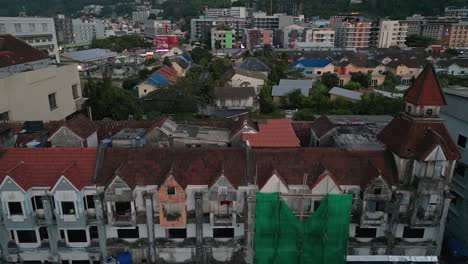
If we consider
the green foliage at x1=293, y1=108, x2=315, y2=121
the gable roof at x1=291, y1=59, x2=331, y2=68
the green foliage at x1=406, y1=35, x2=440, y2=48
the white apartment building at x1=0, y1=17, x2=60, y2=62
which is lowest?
the green foliage at x1=293, y1=108, x2=315, y2=121

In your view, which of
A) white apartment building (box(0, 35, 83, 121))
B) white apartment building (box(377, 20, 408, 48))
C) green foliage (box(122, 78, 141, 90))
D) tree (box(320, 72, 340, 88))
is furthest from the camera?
white apartment building (box(377, 20, 408, 48))

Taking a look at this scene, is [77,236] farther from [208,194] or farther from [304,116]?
[304,116]

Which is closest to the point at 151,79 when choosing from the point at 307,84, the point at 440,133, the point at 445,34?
the point at 307,84

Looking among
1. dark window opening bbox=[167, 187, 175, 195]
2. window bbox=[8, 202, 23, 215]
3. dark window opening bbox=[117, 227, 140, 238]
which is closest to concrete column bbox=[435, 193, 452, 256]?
dark window opening bbox=[167, 187, 175, 195]

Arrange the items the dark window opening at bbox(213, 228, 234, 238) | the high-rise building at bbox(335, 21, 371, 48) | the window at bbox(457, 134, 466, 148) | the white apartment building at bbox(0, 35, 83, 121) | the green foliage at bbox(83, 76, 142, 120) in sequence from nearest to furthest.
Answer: the dark window opening at bbox(213, 228, 234, 238), the window at bbox(457, 134, 466, 148), the white apartment building at bbox(0, 35, 83, 121), the green foliage at bbox(83, 76, 142, 120), the high-rise building at bbox(335, 21, 371, 48)

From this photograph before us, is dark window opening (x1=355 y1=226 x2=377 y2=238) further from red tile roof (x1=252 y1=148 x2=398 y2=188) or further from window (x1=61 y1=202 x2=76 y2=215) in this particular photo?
window (x1=61 y1=202 x2=76 y2=215)

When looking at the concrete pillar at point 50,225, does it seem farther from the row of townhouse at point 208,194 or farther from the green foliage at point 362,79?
the green foliage at point 362,79

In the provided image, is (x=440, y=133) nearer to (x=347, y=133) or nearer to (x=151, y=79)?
(x=347, y=133)
